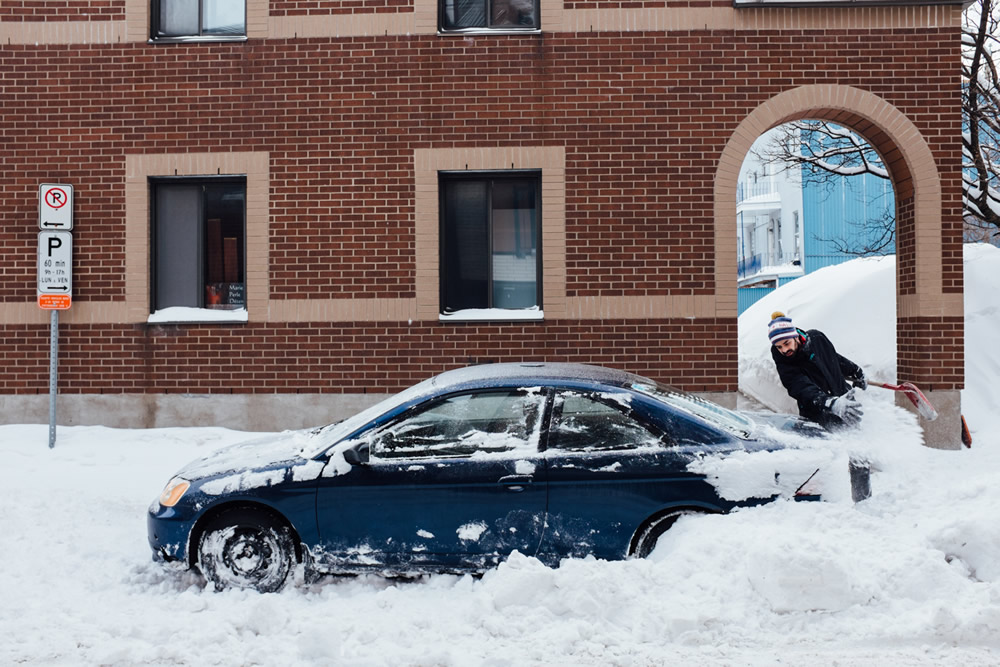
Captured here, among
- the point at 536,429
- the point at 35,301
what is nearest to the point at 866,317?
the point at 536,429

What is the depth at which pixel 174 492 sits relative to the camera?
5223 mm

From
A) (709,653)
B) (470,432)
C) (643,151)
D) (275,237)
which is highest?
(643,151)

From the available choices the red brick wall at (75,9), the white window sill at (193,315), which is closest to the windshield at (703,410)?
the white window sill at (193,315)

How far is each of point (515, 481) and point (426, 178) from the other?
5.76 meters

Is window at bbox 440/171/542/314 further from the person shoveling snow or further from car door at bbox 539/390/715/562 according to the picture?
car door at bbox 539/390/715/562

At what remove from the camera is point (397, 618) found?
4535mm

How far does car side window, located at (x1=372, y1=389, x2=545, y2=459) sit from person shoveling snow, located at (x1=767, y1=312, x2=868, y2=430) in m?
3.11

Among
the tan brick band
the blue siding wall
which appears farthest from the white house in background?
the tan brick band

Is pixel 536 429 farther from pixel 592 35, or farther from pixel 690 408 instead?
pixel 592 35

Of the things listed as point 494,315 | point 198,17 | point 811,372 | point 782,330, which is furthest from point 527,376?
point 198,17

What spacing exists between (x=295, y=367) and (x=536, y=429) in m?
5.59

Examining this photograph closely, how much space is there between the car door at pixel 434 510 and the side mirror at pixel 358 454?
0.09 ft

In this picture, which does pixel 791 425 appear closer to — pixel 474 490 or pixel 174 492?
pixel 474 490

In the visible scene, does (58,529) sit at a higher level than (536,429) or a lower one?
lower
